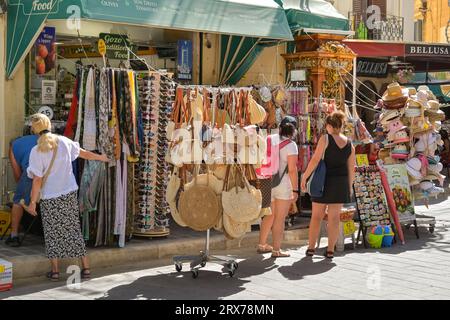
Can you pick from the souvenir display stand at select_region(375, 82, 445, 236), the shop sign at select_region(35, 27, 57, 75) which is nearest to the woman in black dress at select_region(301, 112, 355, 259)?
the souvenir display stand at select_region(375, 82, 445, 236)

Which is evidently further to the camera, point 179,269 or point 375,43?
point 375,43

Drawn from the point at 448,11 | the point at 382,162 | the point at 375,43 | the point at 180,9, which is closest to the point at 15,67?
the point at 180,9

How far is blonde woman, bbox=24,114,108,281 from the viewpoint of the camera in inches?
293

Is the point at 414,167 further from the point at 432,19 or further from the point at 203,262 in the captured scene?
the point at 432,19

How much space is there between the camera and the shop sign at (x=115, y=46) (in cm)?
1088

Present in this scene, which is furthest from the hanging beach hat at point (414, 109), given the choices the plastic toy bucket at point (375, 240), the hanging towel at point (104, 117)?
the hanging towel at point (104, 117)

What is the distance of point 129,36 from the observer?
11.7 metres

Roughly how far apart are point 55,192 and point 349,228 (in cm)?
400

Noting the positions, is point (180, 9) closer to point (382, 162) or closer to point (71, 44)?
point (71, 44)

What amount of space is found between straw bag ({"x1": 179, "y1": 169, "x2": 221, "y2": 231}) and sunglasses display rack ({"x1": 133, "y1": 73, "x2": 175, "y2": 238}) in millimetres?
1676

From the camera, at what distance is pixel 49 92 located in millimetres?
9977

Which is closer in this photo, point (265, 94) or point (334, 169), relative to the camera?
point (334, 169)

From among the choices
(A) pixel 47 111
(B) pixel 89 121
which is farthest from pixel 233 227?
(A) pixel 47 111

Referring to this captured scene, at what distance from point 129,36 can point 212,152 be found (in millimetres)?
4570
